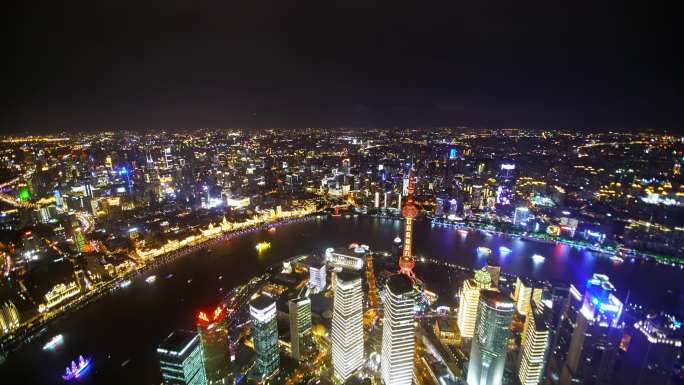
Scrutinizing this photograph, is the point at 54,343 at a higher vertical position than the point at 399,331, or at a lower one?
lower

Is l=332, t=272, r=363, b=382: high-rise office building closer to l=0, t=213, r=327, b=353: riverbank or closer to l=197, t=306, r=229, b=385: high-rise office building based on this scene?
l=197, t=306, r=229, b=385: high-rise office building

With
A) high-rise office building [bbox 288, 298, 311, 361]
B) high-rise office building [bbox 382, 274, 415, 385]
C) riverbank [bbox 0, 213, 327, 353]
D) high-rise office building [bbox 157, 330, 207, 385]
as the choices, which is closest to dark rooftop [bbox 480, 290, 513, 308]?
high-rise office building [bbox 382, 274, 415, 385]

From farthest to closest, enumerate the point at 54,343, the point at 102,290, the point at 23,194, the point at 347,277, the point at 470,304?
the point at 23,194
the point at 102,290
the point at 54,343
the point at 470,304
the point at 347,277

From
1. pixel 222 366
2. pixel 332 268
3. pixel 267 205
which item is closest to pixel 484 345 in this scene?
pixel 222 366

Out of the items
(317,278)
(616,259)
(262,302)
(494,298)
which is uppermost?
(494,298)

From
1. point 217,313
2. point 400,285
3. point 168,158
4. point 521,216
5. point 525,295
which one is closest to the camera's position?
point 400,285

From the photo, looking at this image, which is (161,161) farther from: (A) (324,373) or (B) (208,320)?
(A) (324,373)

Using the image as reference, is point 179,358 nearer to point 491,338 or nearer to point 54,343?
point 491,338

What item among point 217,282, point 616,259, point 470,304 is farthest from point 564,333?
point 217,282
